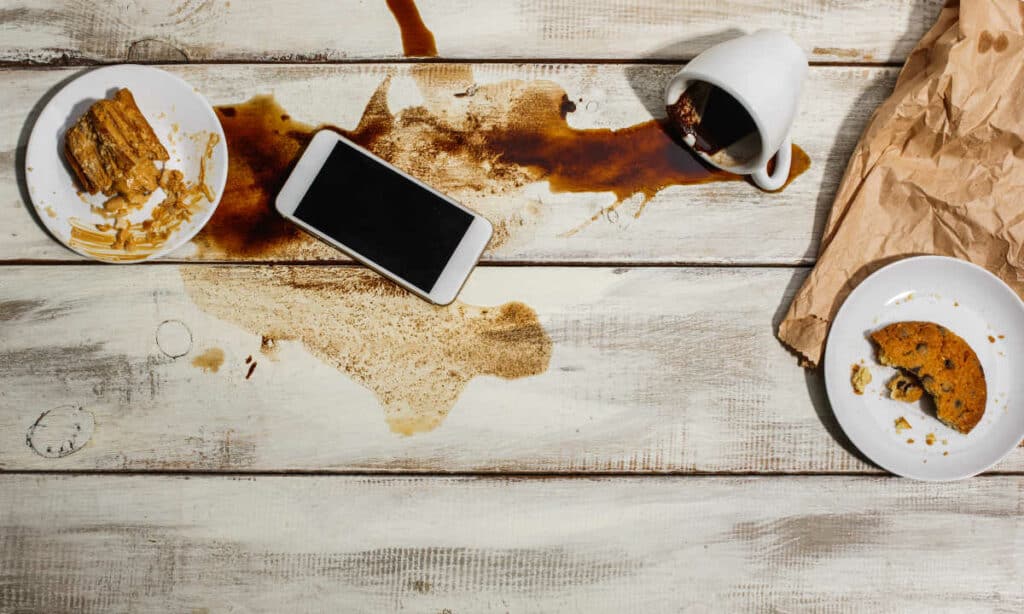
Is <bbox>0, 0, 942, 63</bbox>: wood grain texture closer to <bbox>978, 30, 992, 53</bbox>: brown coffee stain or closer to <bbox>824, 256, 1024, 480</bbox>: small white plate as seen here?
<bbox>978, 30, 992, 53</bbox>: brown coffee stain

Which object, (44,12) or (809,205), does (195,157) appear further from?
(809,205)

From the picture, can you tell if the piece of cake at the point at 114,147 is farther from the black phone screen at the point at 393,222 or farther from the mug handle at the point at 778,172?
the mug handle at the point at 778,172

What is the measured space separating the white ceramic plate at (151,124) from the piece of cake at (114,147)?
0.02 metres

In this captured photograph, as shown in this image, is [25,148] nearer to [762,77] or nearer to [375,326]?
[375,326]

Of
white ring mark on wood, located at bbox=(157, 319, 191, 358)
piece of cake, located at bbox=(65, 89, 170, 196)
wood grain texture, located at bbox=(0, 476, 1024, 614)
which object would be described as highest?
piece of cake, located at bbox=(65, 89, 170, 196)

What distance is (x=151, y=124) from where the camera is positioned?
0.82 metres

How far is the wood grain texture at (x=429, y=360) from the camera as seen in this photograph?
0.84 m

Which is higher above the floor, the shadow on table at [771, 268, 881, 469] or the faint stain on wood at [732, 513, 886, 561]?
the shadow on table at [771, 268, 881, 469]

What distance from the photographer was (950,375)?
79 cm

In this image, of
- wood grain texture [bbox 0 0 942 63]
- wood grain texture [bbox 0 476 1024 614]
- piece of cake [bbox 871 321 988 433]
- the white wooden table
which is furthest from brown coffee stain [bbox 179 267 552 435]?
piece of cake [bbox 871 321 988 433]

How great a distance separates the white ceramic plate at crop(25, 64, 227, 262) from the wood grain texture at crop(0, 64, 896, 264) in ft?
0.18

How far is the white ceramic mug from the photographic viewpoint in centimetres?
70

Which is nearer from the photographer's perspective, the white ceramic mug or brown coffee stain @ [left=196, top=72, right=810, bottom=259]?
the white ceramic mug

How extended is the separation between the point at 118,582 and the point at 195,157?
0.52m
